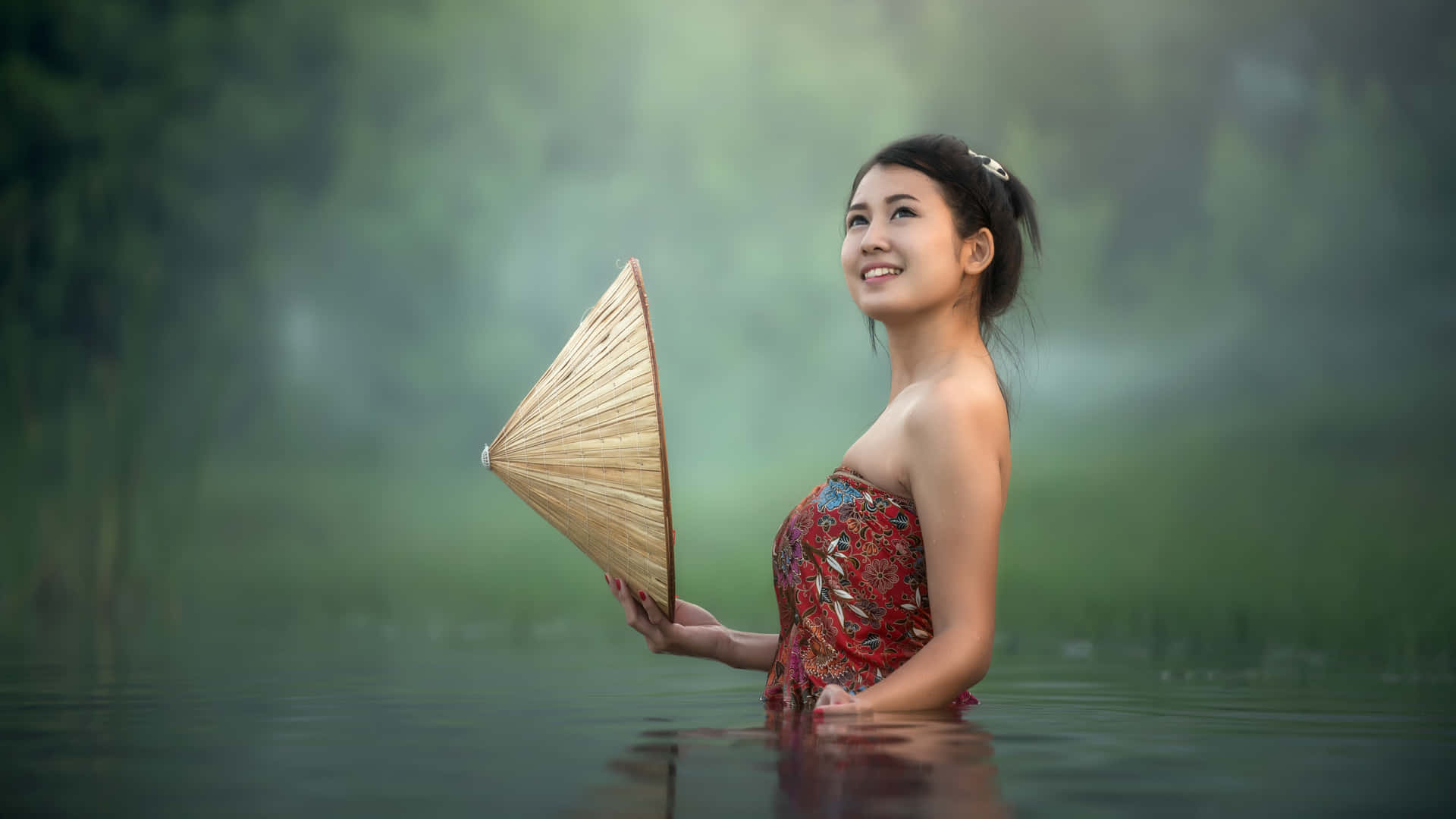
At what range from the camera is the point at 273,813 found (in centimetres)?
129

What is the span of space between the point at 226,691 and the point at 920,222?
74.5 inches

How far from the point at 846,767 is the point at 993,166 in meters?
1.14

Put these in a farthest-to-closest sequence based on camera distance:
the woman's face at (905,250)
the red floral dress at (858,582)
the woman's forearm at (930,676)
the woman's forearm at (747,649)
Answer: the woman's forearm at (747,649), the woman's face at (905,250), the red floral dress at (858,582), the woman's forearm at (930,676)

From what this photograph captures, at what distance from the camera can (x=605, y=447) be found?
81.3 inches

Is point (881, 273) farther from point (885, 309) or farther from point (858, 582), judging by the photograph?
point (858, 582)

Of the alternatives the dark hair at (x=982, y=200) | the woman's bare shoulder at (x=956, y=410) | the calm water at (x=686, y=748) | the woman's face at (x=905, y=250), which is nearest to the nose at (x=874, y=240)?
the woman's face at (x=905, y=250)

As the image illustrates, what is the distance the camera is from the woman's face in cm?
204

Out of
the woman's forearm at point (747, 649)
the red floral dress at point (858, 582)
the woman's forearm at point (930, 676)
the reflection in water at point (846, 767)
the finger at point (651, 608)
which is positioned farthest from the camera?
the woman's forearm at point (747, 649)

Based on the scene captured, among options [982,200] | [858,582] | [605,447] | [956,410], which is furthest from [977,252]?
[605,447]

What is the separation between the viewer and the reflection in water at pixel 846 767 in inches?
49.8

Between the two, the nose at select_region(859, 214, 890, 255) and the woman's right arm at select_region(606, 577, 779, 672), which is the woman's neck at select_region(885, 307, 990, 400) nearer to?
the nose at select_region(859, 214, 890, 255)

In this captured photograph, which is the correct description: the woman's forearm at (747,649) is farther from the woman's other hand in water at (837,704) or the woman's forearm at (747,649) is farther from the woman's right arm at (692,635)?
the woman's other hand in water at (837,704)

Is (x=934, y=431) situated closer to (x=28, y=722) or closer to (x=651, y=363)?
(x=651, y=363)

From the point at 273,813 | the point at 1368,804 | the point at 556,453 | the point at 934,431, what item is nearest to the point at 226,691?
the point at 556,453
